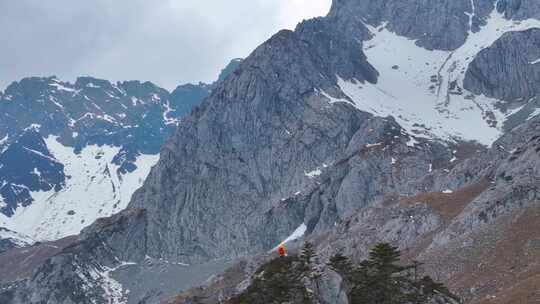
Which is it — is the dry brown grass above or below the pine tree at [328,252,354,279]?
above

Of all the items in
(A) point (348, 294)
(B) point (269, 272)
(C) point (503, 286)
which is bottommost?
(C) point (503, 286)

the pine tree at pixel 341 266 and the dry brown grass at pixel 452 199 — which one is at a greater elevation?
the dry brown grass at pixel 452 199

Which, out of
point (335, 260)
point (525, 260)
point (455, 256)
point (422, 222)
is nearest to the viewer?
point (335, 260)

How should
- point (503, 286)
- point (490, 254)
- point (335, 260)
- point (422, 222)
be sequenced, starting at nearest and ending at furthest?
1. point (335, 260)
2. point (503, 286)
3. point (490, 254)
4. point (422, 222)

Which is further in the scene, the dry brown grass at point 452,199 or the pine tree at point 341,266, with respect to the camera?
the dry brown grass at point 452,199

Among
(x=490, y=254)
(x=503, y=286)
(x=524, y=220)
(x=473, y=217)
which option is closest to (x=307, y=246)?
(x=503, y=286)

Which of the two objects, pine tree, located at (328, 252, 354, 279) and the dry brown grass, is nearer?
pine tree, located at (328, 252, 354, 279)

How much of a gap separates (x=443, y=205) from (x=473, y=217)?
27506 mm

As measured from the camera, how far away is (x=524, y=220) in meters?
137

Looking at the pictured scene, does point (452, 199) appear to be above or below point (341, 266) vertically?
above

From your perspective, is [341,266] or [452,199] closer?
[341,266]

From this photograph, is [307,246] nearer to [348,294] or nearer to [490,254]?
[348,294]

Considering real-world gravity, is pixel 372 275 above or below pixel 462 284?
above

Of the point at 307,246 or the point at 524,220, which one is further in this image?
the point at 524,220
